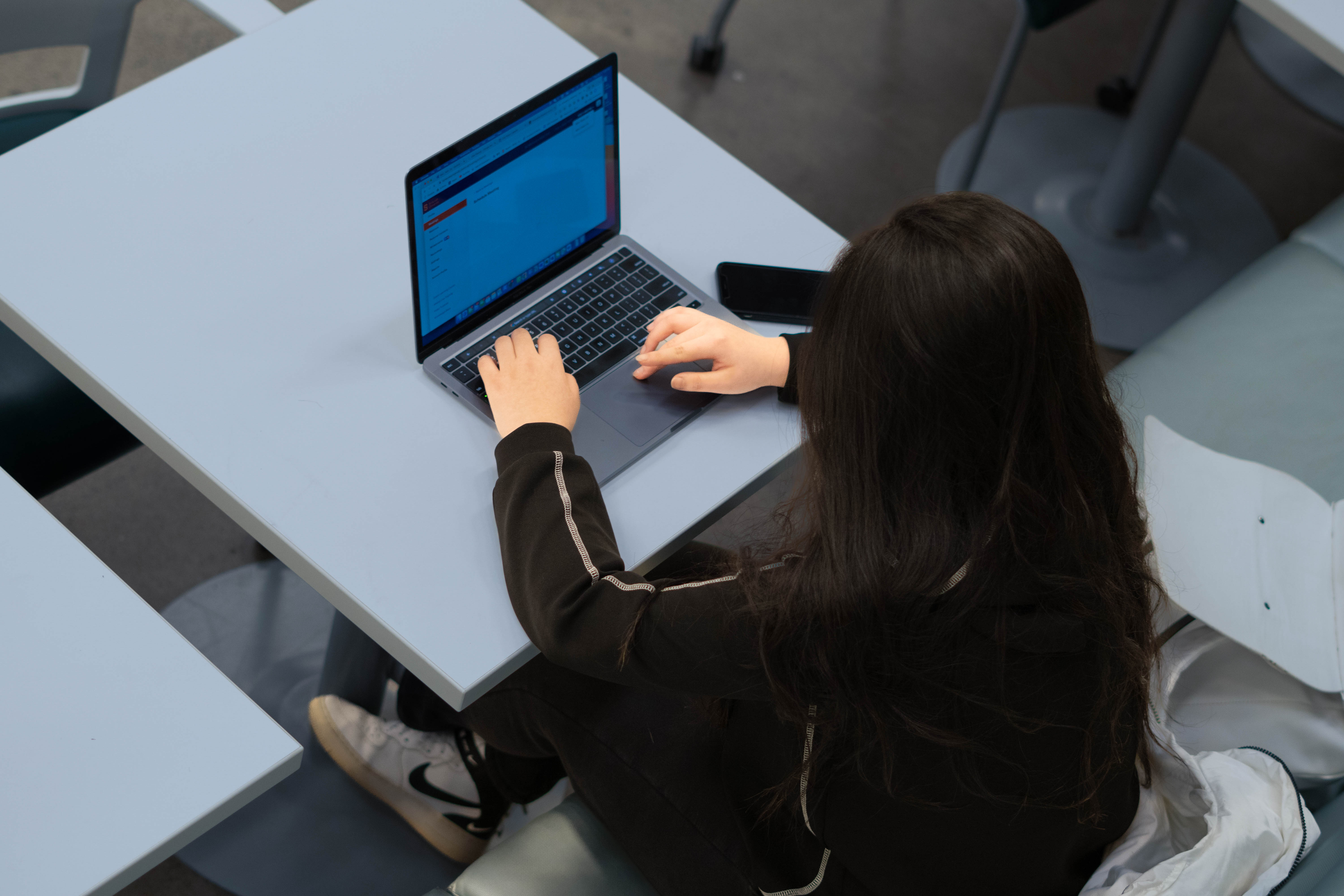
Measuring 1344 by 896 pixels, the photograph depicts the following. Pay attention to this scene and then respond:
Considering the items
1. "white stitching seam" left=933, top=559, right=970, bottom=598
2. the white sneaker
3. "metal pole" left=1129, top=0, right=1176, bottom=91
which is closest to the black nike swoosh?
the white sneaker

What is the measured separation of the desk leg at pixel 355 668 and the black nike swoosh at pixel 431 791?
119 millimetres

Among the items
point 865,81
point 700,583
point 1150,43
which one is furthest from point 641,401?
point 1150,43

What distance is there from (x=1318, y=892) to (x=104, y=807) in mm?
902

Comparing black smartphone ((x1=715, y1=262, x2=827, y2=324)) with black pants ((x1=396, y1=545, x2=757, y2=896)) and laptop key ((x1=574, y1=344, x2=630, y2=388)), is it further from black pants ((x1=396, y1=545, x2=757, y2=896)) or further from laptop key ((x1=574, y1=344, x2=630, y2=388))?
black pants ((x1=396, y1=545, x2=757, y2=896))

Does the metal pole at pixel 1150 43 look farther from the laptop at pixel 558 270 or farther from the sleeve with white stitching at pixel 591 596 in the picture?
the sleeve with white stitching at pixel 591 596

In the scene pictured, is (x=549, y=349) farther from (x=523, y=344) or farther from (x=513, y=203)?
(x=513, y=203)

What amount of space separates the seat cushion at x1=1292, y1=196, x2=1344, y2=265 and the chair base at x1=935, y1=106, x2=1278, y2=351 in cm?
51

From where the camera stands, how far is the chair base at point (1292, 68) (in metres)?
2.76

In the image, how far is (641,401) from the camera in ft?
3.80

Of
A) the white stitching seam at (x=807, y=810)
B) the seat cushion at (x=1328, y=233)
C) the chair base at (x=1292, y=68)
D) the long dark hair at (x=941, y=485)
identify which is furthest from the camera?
the chair base at (x=1292, y=68)

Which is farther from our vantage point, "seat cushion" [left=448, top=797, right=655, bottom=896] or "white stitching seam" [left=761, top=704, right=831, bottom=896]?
"seat cushion" [left=448, top=797, right=655, bottom=896]

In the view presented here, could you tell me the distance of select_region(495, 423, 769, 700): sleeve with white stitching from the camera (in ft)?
2.96

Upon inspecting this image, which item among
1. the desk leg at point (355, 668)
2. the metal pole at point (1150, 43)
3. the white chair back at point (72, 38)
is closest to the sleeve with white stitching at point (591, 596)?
the desk leg at point (355, 668)

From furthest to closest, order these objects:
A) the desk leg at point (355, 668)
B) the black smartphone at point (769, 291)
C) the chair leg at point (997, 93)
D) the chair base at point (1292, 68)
→ the chair base at point (1292, 68) → the chair leg at point (997, 93) → the desk leg at point (355, 668) → the black smartphone at point (769, 291)
